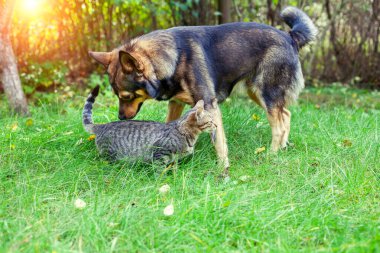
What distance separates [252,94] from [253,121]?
39 cm

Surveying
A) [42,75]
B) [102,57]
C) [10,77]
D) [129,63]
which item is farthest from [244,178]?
[42,75]

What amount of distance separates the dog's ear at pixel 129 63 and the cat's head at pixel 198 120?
22.1 inches

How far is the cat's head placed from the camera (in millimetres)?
3689

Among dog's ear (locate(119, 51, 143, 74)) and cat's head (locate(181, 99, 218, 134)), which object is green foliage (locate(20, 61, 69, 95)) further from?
cat's head (locate(181, 99, 218, 134))

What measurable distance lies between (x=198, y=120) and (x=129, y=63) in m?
0.75

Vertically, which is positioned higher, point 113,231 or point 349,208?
point 113,231

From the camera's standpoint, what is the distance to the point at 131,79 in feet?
12.3

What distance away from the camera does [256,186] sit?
133 inches

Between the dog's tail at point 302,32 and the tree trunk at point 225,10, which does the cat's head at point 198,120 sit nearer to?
the dog's tail at point 302,32

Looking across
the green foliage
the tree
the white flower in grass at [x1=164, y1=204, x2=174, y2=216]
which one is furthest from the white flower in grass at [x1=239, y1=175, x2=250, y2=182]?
the green foliage

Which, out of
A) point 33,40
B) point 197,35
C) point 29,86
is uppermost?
point 197,35

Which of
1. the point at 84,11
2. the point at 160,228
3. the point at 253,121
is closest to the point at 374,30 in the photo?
the point at 253,121

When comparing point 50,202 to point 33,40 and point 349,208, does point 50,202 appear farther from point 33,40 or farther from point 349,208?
point 33,40

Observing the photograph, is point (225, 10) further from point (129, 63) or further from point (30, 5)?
point (129, 63)
